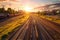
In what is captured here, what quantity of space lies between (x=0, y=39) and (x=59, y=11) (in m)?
178

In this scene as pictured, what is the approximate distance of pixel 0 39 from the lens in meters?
16.8

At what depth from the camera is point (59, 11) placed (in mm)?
189375

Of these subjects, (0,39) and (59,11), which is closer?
(0,39)
